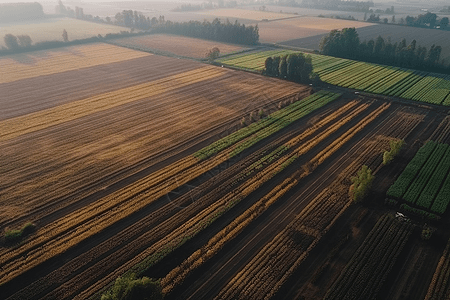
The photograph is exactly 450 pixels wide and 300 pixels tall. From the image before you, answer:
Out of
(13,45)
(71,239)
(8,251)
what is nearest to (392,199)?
(71,239)

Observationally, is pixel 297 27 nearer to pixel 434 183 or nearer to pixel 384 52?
pixel 384 52

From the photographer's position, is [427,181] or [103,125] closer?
[427,181]

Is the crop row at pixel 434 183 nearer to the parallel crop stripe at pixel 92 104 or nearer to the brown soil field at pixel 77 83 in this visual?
the parallel crop stripe at pixel 92 104

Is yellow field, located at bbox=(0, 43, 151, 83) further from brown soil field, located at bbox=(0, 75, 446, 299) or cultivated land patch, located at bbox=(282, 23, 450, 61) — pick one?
cultivated land patch, located at bbox=(282, 23, 450, 61)

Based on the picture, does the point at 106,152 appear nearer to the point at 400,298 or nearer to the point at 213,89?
the point at 213,89

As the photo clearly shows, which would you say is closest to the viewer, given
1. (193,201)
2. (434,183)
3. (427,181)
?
(193,201)

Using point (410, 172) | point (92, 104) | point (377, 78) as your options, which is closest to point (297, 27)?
point (377, 78)

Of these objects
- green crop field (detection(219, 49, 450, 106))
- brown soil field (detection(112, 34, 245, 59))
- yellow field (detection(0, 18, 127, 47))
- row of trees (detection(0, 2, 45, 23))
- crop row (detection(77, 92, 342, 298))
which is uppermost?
row of trees (detection(0, 2, 45, 23))

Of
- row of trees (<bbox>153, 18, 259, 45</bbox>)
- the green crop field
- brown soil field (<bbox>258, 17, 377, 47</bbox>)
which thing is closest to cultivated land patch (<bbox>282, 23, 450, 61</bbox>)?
brown soil field (<bbox>258, 17, 377, 47</bbox>)
